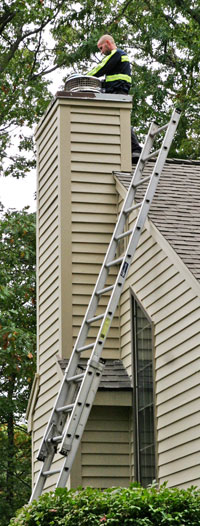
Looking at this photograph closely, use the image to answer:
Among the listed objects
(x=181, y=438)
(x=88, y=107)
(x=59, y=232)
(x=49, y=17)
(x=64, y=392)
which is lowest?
(x=181, y=438)

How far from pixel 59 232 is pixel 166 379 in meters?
2.97

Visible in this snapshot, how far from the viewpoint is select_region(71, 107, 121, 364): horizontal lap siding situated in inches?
441

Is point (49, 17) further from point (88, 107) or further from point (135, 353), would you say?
point (135, 353)

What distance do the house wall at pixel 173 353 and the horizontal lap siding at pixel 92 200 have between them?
116cm

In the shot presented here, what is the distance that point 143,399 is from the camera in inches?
399

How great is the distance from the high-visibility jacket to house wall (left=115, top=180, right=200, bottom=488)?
3.46 metres

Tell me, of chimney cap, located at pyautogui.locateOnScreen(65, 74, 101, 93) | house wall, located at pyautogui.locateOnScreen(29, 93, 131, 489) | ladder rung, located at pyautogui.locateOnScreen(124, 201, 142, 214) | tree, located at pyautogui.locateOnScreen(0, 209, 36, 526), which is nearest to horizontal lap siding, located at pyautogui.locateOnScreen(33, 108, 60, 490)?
house wall, located at pyautogui.locateOnScreen(29, 93, 131, 489)

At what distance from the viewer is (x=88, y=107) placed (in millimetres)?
11961

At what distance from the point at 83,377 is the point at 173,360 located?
91 centimetres

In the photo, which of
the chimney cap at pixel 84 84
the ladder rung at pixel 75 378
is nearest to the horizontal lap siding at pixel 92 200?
the chimney cap at pixel 84 84

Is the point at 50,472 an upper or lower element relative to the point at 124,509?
upper

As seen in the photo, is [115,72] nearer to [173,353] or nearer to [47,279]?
[47,279]

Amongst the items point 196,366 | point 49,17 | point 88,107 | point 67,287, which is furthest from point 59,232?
point 49,17

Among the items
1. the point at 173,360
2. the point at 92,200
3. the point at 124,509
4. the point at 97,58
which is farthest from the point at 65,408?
the point at 97,58
